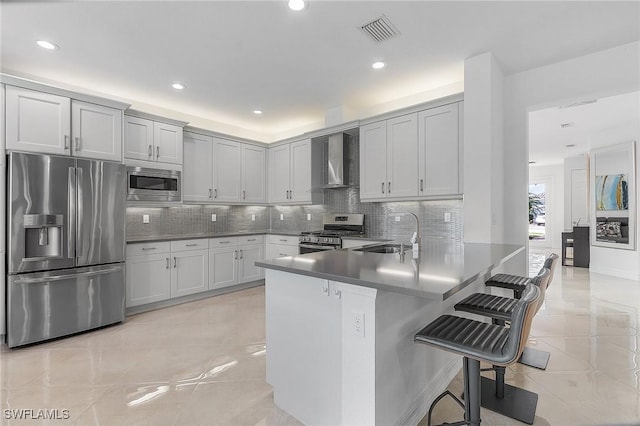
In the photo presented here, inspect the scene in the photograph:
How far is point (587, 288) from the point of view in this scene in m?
5.08

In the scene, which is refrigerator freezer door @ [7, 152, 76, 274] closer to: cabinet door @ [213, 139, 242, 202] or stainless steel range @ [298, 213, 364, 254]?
cabinet door @ [213, 139, 242, 202]

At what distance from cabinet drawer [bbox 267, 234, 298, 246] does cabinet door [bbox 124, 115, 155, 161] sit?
2.22 metres

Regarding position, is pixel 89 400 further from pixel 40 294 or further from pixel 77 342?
pixel 40 294

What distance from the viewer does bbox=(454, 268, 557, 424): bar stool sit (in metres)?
1.89

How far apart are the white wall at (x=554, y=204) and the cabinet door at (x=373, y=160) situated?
8.93 m

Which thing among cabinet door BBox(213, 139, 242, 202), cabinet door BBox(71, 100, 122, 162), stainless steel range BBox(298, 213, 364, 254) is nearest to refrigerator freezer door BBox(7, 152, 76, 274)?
cabinet door BBox(71, 100, 122, 162)

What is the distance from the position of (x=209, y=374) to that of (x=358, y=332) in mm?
1556

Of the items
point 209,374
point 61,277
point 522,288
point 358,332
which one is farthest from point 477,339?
point 61,277

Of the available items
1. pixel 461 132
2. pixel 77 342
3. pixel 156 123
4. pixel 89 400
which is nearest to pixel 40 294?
pixel 77 342

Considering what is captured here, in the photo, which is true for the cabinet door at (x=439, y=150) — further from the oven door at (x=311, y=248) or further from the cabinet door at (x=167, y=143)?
the cabinet door at (x=167, y=143)

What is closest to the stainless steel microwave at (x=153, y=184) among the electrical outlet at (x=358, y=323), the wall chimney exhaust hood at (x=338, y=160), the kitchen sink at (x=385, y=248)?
the wall chimney exhaust hood at (x=338, y=160)

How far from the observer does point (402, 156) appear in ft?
13.1

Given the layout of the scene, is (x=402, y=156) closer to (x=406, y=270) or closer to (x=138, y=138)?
(x=406, y=270)

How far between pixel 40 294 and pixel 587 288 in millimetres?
7477
